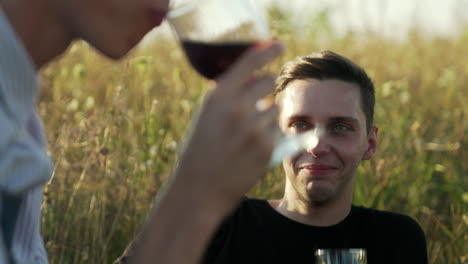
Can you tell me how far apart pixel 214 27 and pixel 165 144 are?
2548 millimetres

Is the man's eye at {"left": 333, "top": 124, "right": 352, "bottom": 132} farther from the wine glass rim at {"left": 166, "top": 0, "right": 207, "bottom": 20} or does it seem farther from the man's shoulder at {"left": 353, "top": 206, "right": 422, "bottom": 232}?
the wine glass rim at {"left": 166, "top": 0, "right": 207, "bottom": 20}

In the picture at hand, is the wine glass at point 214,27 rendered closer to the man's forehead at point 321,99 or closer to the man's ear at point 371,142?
the man's forehead at point 321,99

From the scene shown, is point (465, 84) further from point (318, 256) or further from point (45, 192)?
point (318, 256)

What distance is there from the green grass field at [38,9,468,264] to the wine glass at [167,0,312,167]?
1496 millimetres

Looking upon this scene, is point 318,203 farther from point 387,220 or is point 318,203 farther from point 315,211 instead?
point 387,220

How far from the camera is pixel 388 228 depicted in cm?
270

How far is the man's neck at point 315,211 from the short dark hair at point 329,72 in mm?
354

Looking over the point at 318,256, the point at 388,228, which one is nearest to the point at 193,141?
the point at 318,256

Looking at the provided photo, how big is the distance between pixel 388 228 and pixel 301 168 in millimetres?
399

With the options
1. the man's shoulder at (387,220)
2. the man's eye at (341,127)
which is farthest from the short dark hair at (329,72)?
the man's shoulder at (387,220)

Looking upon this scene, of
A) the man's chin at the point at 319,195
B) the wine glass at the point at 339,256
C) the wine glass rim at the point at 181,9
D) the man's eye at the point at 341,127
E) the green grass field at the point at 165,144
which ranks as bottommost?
the green grass field at the point at 165,144

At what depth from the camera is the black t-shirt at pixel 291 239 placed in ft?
8.27

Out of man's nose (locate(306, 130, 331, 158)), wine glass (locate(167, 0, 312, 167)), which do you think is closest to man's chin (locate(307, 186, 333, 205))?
man's nose (locate(306, 130, 331, 158))

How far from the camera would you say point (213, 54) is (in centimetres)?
127
